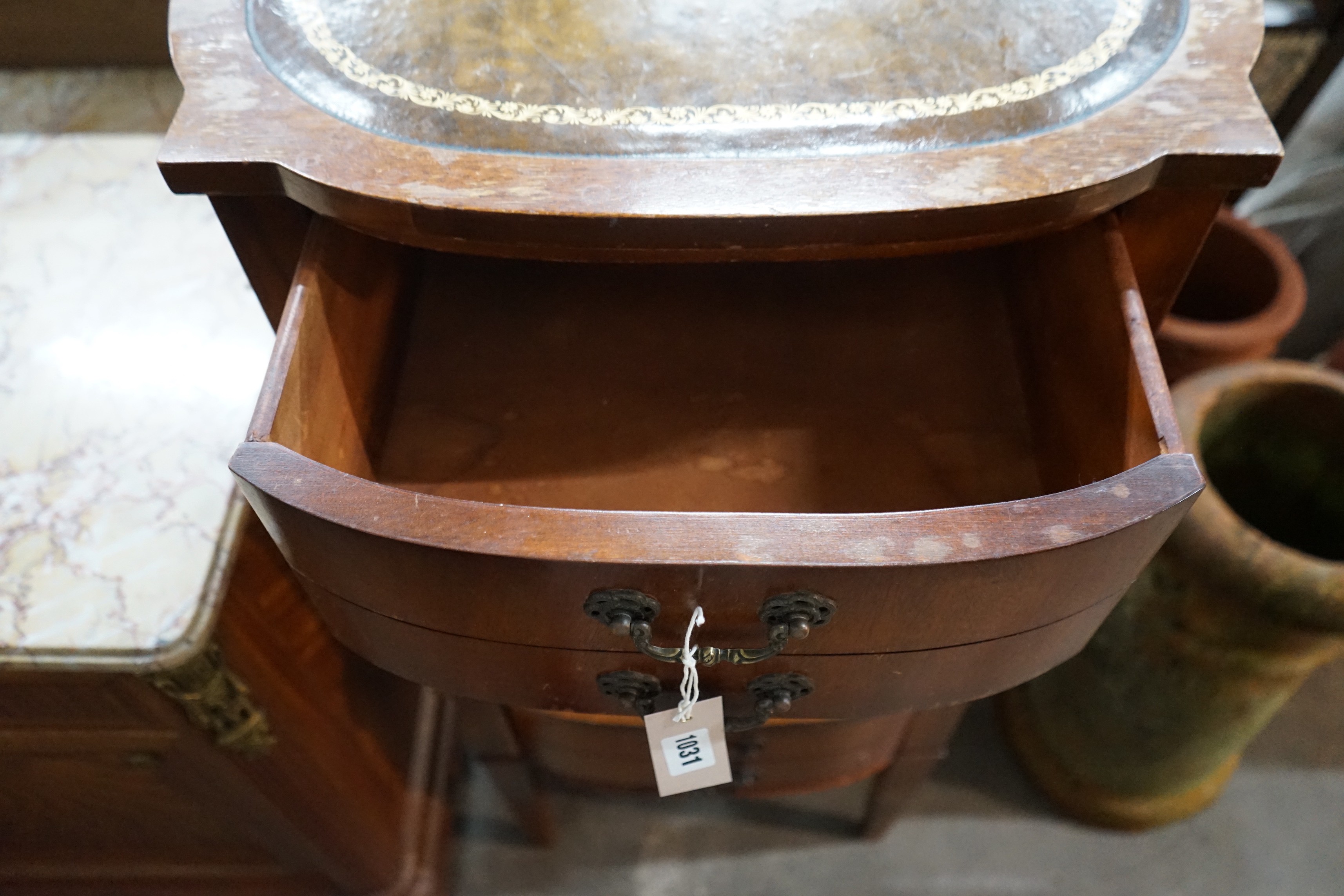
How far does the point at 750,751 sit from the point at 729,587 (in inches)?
15.7

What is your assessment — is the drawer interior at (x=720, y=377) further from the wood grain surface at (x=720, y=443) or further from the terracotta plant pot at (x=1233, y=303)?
the terracotta plant pot at (x=1233, y=303)

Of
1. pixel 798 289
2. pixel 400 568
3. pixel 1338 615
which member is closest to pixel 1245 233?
pixel 1338 615

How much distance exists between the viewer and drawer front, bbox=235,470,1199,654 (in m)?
0.39

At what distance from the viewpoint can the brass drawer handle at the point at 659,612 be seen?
15.7 inches

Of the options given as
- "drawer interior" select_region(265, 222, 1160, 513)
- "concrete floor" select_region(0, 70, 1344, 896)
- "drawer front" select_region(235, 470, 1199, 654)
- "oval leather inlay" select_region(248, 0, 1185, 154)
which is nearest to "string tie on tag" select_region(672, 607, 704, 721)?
"drawer front" select_region(235, 470, 1199, 654)

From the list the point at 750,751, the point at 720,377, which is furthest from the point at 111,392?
the point at 750,751

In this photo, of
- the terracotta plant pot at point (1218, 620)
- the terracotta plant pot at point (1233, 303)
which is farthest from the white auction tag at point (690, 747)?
the terracotta plant pot at point (1233, 303)

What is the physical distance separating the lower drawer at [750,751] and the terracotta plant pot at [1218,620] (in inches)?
10.1

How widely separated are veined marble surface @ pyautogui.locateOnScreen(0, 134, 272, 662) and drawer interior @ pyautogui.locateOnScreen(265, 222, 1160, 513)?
0.47 feet

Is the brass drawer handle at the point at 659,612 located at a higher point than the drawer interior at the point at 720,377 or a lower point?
higher

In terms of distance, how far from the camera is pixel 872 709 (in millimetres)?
519

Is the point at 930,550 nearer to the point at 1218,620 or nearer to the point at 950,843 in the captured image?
the point at 1218,620

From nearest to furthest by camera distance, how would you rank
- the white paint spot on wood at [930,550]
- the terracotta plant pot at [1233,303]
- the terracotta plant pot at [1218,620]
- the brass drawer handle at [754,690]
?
1. the white paint spot on wood at [930,550]
2. the brass drawer handle at [754,690]
3. the terracotta plant pot at [1218,620]
4. the terracotta plant pot at [1233,303]

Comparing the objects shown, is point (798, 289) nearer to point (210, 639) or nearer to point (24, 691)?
point (210, 639)
